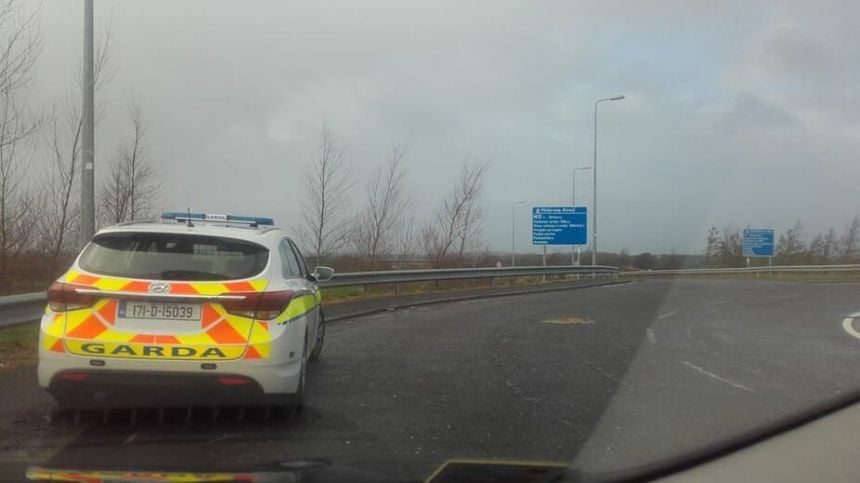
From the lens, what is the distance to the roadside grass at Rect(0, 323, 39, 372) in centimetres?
809

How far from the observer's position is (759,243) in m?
44.5

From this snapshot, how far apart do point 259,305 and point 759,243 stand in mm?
44236

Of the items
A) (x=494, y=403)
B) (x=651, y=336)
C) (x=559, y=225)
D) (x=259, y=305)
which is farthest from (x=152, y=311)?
(x=559, y=225)

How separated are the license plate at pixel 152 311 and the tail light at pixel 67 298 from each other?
0.75ft

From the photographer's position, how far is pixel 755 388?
7.06 m

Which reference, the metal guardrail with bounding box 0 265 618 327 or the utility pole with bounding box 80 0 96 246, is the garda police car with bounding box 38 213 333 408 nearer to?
the metal guardrail with bounding box 0 265 618 327

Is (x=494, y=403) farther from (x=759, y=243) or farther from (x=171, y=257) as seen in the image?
(x=759, y=243)

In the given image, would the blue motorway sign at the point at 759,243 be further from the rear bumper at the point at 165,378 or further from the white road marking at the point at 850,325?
the rear bumper at the point at 165,378

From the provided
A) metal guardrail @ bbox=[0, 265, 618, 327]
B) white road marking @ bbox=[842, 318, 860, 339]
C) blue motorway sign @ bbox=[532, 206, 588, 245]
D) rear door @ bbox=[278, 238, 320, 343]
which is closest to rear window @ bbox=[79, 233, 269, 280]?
rear door @ bbox=[278, 238, 320, 343]

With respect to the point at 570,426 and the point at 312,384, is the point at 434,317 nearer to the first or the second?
the point at 312,384

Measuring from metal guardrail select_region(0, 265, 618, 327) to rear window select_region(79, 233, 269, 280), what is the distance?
2.93 metres

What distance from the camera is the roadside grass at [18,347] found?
8086 millimetres

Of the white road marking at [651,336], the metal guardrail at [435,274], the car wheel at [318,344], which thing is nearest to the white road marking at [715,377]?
the white road marking at [651,336]

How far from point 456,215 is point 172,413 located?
26.5m
